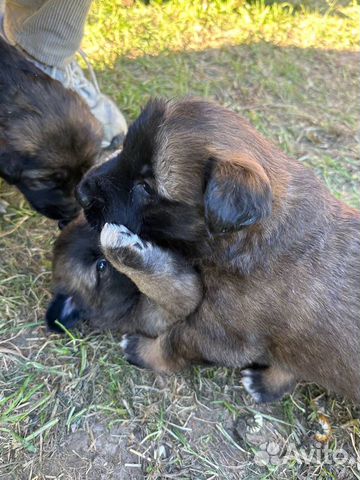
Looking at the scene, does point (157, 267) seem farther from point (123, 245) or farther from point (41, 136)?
point (41, 136)

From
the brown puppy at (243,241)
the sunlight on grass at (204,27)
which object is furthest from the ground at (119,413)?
the sunlight on grass at (204,27)

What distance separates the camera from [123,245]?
256 centimetres

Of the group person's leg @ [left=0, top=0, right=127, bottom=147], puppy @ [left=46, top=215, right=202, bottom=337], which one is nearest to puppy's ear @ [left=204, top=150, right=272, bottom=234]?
puppy @ [left=46, top=215, right=202, bottom=337]

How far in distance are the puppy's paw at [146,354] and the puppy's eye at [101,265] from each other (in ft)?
1.38

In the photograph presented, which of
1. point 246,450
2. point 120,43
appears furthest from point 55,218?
point 120,43

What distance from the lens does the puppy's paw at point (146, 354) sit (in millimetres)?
2854

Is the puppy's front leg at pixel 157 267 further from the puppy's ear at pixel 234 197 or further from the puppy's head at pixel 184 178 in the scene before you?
the puppy's ear at pixel 234 197

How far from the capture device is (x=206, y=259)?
8.27 ft

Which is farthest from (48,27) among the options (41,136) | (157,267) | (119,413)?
(119,413)

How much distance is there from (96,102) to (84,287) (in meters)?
1.63

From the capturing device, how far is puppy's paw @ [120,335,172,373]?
2.85m

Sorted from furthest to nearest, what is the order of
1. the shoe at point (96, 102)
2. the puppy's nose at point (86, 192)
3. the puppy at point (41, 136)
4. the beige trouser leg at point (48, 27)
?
the shoe at point (96, 102) < the beige trouser leg at point (48, 27) < the puppy at point (41, 136) < the puppy's nose at point (86, 192)

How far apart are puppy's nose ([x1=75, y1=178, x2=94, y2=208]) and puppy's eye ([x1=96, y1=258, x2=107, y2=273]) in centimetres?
41

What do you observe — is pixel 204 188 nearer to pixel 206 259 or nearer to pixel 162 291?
pixel 206 259
